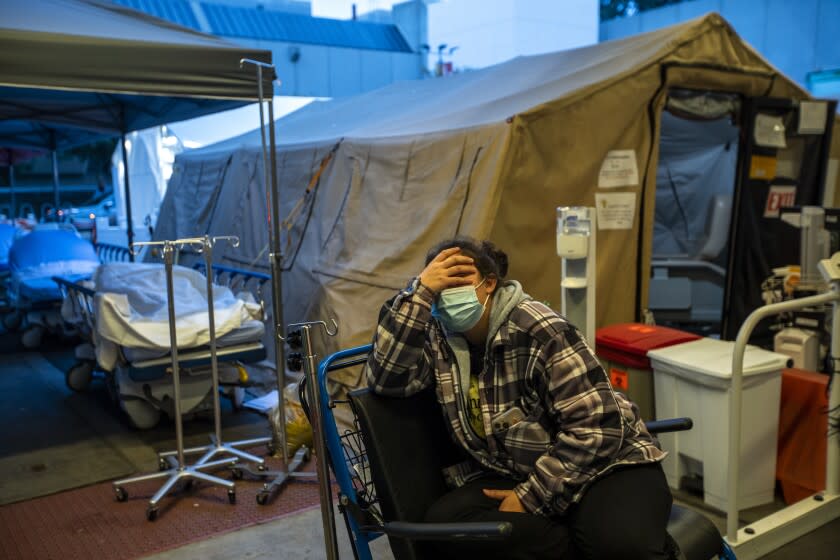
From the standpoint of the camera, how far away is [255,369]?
5.97m

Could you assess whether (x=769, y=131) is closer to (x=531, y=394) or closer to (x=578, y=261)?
(x=578, y=261)

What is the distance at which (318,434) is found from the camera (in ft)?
7.25

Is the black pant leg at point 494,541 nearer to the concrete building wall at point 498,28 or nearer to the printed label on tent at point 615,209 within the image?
the printed label on tent at point 615,209

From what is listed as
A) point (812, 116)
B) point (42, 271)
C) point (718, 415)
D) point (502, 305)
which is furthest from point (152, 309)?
point (812, 116)

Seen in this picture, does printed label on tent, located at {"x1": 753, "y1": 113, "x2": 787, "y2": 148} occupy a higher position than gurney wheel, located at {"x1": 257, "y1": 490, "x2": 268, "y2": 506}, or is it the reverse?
printed label on tent, located at {"x1": 753, "y1": 113, "x2": 787, "y2": 148}

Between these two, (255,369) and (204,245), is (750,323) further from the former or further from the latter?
(255,369)

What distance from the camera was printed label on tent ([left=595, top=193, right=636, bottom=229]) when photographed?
446cm

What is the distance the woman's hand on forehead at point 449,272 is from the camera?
7.47 feet

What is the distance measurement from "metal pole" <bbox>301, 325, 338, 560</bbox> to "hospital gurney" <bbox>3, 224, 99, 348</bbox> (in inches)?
218

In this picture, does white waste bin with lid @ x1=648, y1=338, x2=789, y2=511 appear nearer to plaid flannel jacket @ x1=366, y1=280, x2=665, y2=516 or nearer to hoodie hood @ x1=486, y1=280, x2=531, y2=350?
plaid flannel jacket @ x1=366, y1=280, x2=665, y2=516

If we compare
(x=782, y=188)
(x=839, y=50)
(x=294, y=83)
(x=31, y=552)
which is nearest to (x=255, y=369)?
(x=31, y=552)

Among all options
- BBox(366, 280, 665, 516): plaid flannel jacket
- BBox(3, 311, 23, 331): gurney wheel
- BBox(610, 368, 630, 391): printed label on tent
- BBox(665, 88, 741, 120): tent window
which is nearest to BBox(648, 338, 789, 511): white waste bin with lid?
BBox(610, 368, 630, 391): printed label on tent

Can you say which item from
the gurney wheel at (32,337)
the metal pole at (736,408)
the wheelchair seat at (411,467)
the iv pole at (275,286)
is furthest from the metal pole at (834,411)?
the gurney wheel at (32,337)

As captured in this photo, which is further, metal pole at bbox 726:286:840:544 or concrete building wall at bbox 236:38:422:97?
concrete building wall at bbox 236:38:422:97
